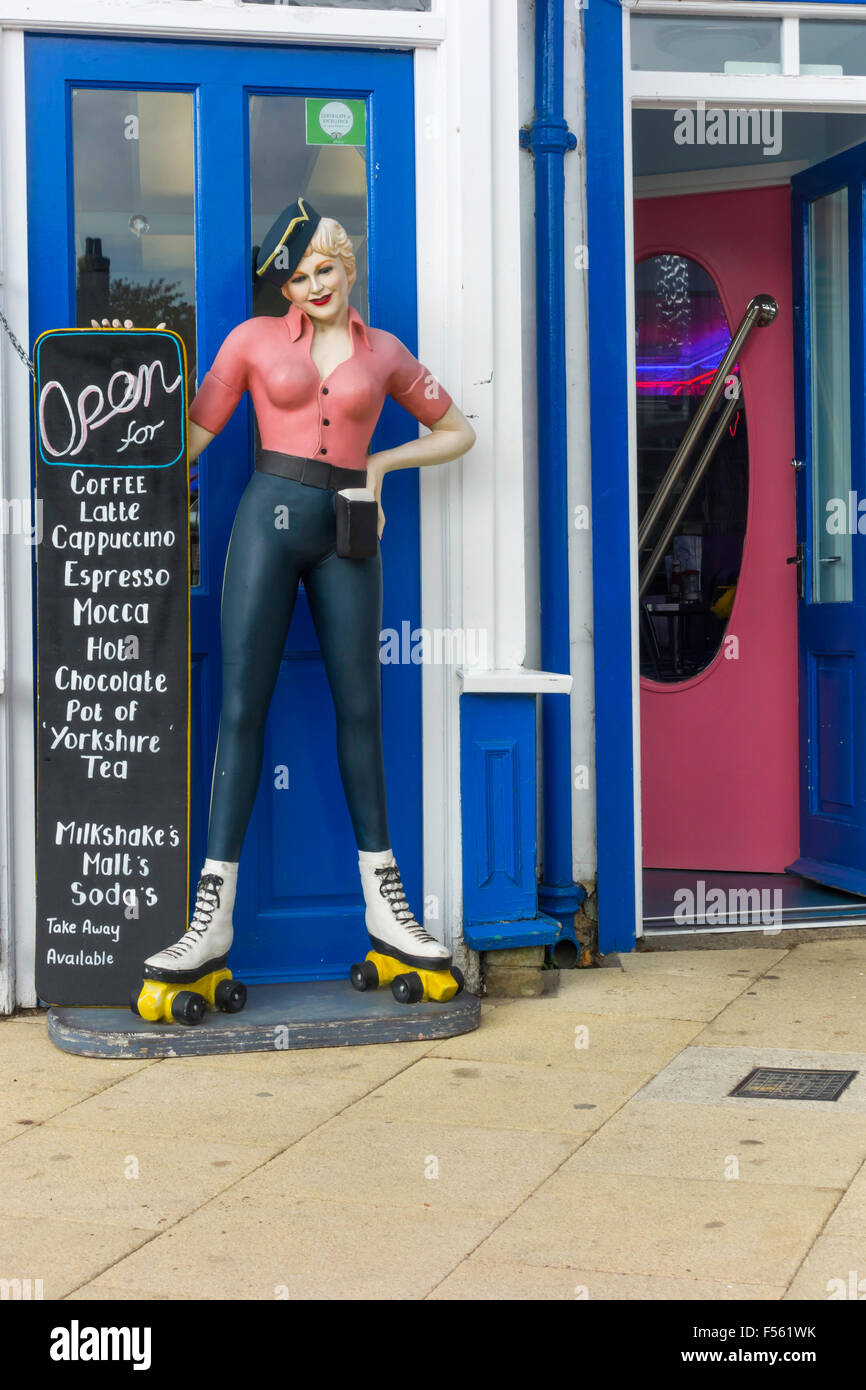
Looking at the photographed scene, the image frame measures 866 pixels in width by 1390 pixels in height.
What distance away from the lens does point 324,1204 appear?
2711 mm

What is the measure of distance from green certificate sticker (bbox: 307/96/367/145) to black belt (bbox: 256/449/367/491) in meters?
0.99

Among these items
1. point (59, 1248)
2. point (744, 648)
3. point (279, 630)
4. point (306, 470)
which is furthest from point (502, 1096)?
point (744, 648)

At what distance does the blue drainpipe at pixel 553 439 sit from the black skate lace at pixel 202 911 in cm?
120

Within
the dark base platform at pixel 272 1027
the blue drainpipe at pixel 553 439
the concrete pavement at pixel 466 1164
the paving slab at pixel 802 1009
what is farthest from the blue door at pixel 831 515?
the dark base platform at pixel 272 1027

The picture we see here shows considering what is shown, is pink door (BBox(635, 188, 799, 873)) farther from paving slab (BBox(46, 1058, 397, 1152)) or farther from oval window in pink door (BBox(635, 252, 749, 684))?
paving slab (BBox(46, 1058, 397, 1152))

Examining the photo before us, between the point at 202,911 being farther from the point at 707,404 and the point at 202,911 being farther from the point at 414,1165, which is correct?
the point at 707,404

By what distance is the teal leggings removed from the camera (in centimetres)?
388

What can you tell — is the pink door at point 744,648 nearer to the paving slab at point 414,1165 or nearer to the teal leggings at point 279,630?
the teal leggings at point 279,630

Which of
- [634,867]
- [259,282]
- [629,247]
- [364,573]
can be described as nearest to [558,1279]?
[364,573]

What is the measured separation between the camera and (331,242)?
390cm

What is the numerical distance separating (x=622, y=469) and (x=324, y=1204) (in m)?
2.72

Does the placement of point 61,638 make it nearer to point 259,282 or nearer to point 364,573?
point 364,573

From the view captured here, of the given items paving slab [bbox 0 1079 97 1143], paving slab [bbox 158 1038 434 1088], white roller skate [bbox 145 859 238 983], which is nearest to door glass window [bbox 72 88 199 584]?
white roller skate [bbox 145 859 238 983]

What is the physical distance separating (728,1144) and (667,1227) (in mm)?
498
